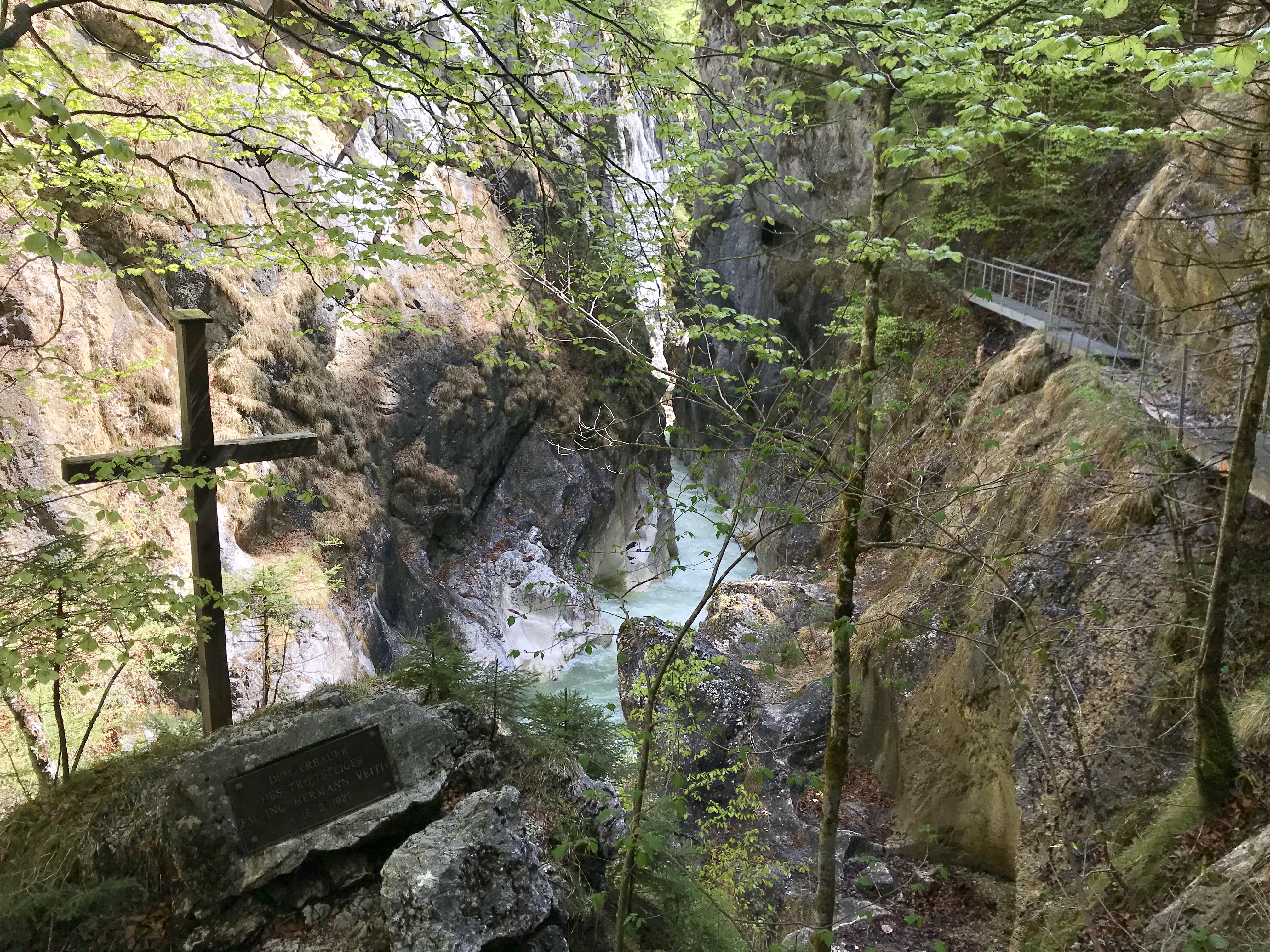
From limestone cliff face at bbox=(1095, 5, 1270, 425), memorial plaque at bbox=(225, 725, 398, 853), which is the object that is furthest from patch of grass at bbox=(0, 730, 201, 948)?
limestone cliff face at bbox=(1095, 5, 1270, 425)

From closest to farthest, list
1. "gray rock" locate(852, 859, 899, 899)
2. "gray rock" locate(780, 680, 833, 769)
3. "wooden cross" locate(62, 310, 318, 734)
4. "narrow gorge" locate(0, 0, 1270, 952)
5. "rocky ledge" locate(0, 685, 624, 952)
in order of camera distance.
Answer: "rocky ledge" locate(0, 685, 624, 952) < "narrow gorge" locate(0, 0, 1270, 952) < "wooden cross" locate(62, 310, 318, 734) < "gray rock" locate(852, 859, 899, 899) < "gray rock" locate(780, 680, 833, 769)

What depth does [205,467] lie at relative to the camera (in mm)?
4910

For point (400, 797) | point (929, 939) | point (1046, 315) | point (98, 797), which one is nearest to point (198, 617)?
point (98, 797)

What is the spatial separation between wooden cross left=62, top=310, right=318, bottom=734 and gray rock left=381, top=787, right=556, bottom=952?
206 cm

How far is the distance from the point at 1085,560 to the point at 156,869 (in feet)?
24.6

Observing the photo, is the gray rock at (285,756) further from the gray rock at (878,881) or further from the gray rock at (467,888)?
the gray rock at (878,881)

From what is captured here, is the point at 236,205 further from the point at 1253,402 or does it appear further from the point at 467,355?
the point at 1253,402

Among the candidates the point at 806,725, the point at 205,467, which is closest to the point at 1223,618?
the point at 205,467

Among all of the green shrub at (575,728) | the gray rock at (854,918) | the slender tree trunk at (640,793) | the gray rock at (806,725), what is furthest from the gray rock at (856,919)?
the slender tree trunk at (640,793)

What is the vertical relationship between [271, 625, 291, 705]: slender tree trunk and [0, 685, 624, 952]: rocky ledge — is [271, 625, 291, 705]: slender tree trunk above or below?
below

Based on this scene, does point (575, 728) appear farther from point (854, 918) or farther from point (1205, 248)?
point (1205, 248)

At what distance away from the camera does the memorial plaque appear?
4066 mm

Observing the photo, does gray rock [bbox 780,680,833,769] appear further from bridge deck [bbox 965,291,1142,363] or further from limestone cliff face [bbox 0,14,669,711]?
bridge deck [bbox 965,291,1142,363]

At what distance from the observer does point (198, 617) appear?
471 centimetres
